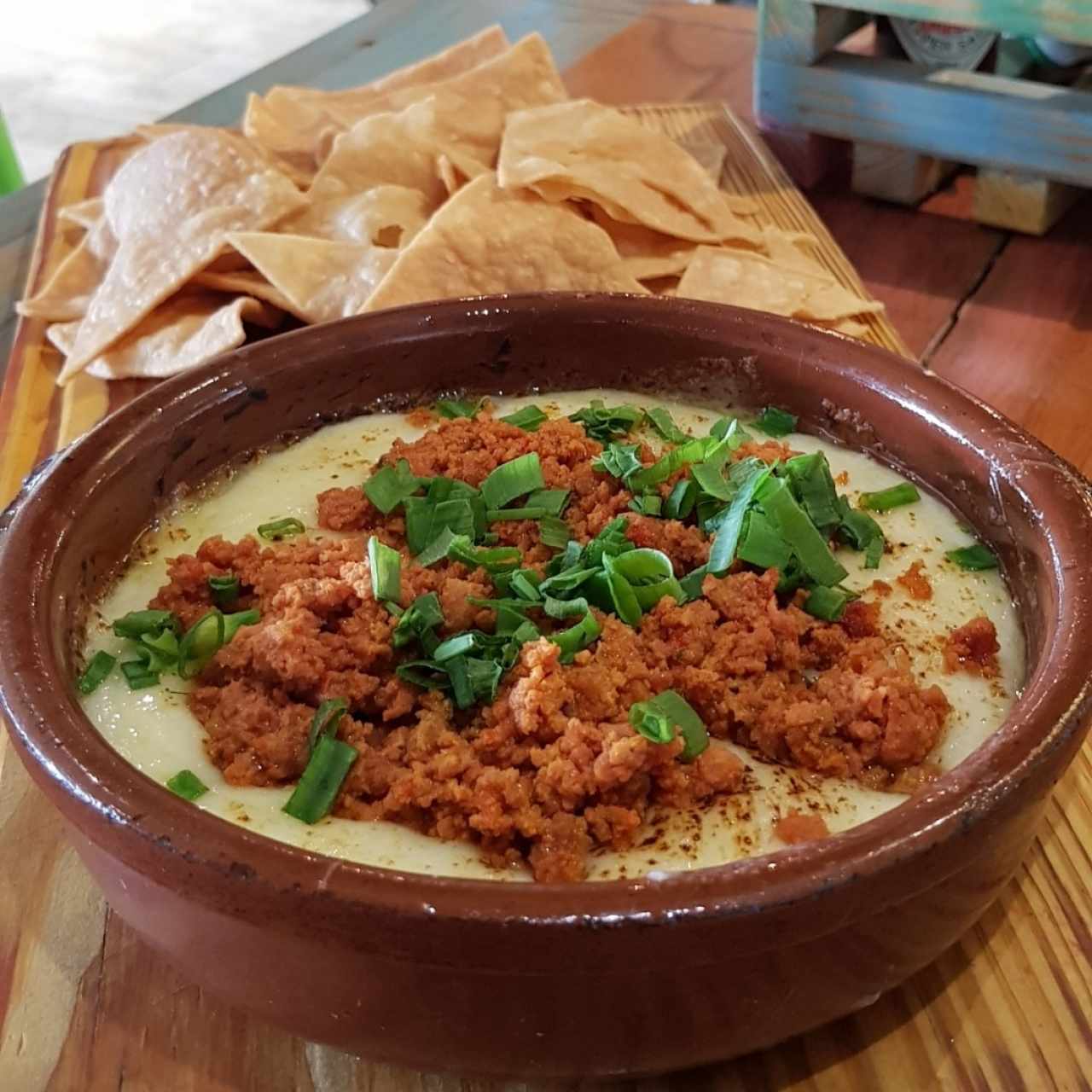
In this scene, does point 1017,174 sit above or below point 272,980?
below

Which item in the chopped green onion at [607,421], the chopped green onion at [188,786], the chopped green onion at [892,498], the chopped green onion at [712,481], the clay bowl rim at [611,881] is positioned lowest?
the chopped green onion at [892,498]

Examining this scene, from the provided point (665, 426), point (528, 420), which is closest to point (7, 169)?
point (528, 420)

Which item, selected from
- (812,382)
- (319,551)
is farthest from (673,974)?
(812,382)

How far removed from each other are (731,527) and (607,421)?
36 cm

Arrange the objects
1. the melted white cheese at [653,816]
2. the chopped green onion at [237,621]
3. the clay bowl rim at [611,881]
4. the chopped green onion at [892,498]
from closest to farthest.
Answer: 1. the clay bowl rim at [611,881]
2. the melted white cheese at [653,816]
3. the chopped green onion at [237,621]
4. the chopped green onion at [892,498]

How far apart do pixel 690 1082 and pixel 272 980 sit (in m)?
0.42

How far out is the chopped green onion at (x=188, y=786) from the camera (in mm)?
1218

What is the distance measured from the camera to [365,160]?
258 cm

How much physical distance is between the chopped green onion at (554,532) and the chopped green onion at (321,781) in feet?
1.33

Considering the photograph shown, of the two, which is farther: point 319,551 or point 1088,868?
point 319,551

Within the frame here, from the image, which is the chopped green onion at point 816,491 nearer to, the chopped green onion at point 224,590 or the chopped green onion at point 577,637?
the chopped green onion at point 577,637

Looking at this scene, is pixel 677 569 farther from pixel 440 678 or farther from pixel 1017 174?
pixel 1017 174

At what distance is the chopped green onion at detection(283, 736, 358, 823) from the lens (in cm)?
119

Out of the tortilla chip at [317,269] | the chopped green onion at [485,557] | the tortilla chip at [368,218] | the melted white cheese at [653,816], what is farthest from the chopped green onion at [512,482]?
the tortilla chip at [368,218]
